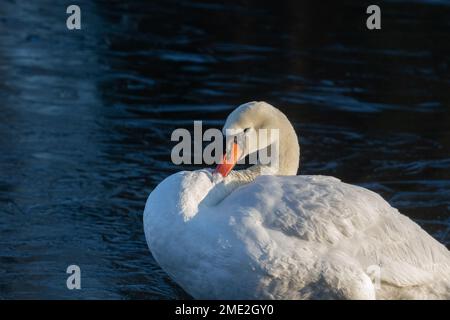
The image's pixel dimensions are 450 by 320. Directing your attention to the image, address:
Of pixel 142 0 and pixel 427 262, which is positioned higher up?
pixel 142 0

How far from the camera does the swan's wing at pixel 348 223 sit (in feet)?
19.3

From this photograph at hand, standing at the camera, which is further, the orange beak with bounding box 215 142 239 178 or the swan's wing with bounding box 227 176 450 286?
the orange beak with bounding box 215 142 239 178

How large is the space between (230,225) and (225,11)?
8.57 meters

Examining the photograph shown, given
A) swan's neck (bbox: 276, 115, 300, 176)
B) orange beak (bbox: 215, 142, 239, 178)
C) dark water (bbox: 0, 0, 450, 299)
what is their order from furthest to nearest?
dark water (bbox: 0, 0, 450, 299)
swan's neck (bbox: 276, 115, 300, 176)
orange beak (bbox: 215, 142, 239, 178)

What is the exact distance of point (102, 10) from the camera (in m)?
14.1

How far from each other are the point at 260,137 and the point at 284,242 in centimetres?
100

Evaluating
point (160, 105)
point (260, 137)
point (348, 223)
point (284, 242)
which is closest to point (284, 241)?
point (284, 242)

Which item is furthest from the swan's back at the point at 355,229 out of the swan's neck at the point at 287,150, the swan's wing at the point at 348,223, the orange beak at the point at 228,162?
the swan's neck at the point at 287,150

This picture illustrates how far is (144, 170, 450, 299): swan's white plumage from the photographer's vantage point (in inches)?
225

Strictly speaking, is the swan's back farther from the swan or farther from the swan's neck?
the swan's neck

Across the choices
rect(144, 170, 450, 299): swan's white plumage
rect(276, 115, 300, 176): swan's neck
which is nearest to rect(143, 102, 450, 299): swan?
rect(144, 170, 450, 299): swan's white plumage
